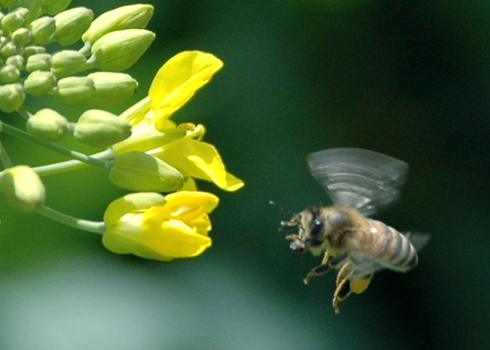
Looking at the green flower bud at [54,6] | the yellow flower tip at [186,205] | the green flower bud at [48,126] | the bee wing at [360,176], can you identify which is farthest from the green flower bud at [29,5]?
the bee wing at [360,176]

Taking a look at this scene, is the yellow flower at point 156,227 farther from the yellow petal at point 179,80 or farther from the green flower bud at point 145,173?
the yellow petal at point 179,80

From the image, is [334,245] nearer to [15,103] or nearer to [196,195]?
[196,195]

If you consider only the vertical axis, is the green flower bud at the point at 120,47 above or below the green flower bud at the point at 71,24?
below

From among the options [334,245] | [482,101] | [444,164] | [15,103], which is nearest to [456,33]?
[482,101]

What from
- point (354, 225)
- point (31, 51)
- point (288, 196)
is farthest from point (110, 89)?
point (288, 196)

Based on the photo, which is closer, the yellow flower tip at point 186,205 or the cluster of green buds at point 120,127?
the cluster of green buds at point 120,127
